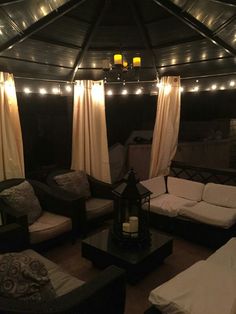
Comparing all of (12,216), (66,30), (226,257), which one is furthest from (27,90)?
(226,257)

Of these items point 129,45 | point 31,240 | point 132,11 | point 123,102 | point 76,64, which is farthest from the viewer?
point 123,102

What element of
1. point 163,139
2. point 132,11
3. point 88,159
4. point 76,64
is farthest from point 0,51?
point 163,139

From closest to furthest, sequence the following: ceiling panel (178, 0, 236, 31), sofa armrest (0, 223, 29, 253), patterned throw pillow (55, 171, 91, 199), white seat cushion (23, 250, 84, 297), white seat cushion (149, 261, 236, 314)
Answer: white seat cushion (149, 261, 236, 314)
white seat cushion (23, 250, 84, 297)
sofa armrest (0, 223, 29, 253)
ceiling panel (178, 0, 236, 31)
patterned throw pillow (55, 171, 91, 199)

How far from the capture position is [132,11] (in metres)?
3.07

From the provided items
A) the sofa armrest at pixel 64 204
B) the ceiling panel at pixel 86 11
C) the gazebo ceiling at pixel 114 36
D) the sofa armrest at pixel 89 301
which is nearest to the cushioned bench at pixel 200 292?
the sofa armrest at pixel 89 301

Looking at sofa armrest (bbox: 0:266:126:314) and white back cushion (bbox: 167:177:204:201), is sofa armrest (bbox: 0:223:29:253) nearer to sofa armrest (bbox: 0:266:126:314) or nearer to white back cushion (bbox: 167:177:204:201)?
sofa armrest (bbox: 0:266:126:314)

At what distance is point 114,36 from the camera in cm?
359

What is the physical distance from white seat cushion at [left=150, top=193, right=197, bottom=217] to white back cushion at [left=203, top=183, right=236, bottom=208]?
225mm

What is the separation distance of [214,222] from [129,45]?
274 cm

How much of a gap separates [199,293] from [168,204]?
73.5 inches

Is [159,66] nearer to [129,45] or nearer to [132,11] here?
[129,45]

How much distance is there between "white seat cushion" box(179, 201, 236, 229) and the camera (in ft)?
10.0

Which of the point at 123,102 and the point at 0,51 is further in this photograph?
the point at 123,102

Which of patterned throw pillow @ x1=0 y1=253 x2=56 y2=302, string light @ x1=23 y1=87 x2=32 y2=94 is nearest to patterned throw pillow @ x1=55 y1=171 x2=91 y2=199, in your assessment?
string light @ x1=23 y1=87 x2=32 y2=94
